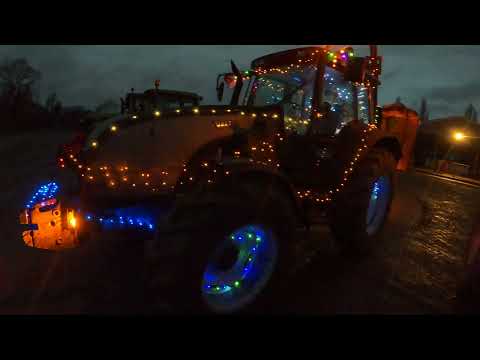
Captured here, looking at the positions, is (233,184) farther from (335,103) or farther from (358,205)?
(335,103)

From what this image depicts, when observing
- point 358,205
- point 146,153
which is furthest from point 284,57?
point 146,153

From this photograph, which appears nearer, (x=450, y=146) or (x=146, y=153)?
(x=146, y=153)

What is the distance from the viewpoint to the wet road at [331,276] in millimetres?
2783

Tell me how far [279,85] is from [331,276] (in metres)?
2.16

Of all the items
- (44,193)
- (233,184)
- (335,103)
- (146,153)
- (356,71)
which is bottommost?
(44,193)

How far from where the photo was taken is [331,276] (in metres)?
3.31

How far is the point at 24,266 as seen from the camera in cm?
338

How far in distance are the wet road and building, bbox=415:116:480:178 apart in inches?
343

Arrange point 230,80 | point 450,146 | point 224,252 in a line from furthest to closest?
point 450,146 → point 230,80 → point 224,252

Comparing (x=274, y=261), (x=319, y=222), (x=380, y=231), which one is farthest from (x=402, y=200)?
(x=274, y=261)

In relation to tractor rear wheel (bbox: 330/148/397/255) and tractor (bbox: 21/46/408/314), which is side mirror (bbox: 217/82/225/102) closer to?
tractor (bbox: 21/46/408/314)

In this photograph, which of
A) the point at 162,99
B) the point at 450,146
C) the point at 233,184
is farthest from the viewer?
the point at 450,146

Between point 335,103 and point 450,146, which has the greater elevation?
point 335,103

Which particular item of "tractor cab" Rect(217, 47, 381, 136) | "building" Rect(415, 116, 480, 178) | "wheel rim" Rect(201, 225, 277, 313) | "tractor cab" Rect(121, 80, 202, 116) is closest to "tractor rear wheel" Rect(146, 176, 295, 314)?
"wheel rim" Rect(201, 225, 277, 313)
